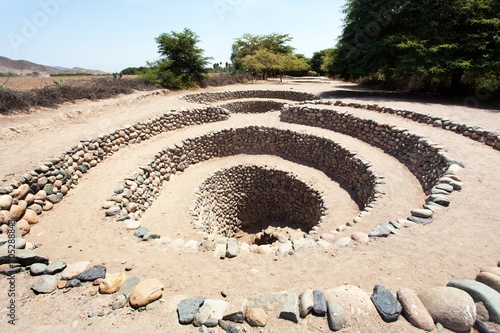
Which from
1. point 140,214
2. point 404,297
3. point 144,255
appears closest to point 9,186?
point 140,214

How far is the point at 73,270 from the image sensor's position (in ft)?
11.7

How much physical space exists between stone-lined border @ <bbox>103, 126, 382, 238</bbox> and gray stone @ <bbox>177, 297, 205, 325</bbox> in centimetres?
283

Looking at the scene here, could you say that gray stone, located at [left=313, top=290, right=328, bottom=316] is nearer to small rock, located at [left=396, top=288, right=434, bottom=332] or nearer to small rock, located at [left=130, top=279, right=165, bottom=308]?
small rock, located at [left=396, top=288, right=434, bottom=332]

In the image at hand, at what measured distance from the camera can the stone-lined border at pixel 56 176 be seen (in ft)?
17.0

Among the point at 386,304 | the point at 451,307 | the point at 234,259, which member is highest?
the point at 451,307

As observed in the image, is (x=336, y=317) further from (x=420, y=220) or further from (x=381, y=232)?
Result: (x=420, y=220)

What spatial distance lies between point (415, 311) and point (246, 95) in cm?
2225

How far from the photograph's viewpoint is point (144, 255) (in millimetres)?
4254

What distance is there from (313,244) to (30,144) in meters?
9.07

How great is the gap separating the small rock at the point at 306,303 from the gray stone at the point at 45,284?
318 cm

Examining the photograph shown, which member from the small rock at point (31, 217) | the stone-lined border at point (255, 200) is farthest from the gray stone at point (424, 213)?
the small rock at point (31, 217)

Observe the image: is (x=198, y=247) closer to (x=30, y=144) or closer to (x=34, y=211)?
(x=34, y=211)

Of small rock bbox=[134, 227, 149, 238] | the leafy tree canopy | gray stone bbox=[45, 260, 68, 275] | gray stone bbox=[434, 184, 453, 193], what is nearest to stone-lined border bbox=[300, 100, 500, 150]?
gray stone bbox=[434, 184, 453, 193]

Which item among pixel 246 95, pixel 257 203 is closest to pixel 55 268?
pixel 257 203
